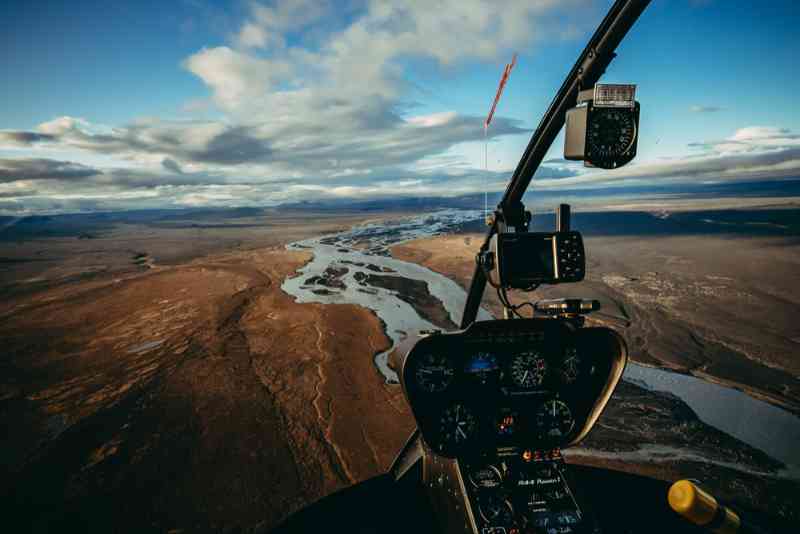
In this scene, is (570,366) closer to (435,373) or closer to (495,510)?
(435,373)

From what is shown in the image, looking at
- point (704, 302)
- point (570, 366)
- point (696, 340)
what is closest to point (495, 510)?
point (570, 366)

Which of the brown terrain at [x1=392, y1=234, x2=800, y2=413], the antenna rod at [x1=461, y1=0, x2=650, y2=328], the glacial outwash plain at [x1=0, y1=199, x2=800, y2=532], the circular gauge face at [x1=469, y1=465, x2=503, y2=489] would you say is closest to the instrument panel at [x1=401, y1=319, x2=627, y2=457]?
the circular gauge face at [x1=469, y1=465, x2=503, y2=489]

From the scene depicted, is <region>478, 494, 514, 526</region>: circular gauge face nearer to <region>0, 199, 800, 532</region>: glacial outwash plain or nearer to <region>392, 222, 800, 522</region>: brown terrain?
<region>0, 199, 800, 532</region>: glacial outwash plain

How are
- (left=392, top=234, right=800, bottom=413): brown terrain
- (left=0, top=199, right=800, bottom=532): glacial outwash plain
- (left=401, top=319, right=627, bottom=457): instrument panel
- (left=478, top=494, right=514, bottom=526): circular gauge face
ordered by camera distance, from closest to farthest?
(left=478, top=494, right=514, bottom=526): circular gauge face → (left=401, top=319, right=627, bottom=457): instrument panel → (left=0, top=199, right=800, bottom=532): glacial outwash plain → (left=392, top=234, right=800, bottom=413): brown terrain

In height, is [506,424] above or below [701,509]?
below

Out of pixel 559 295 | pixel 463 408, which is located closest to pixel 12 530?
pixel 463 408

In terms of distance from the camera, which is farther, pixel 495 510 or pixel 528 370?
pixel 528 370

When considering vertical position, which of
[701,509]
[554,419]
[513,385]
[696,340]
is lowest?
[696,340]
